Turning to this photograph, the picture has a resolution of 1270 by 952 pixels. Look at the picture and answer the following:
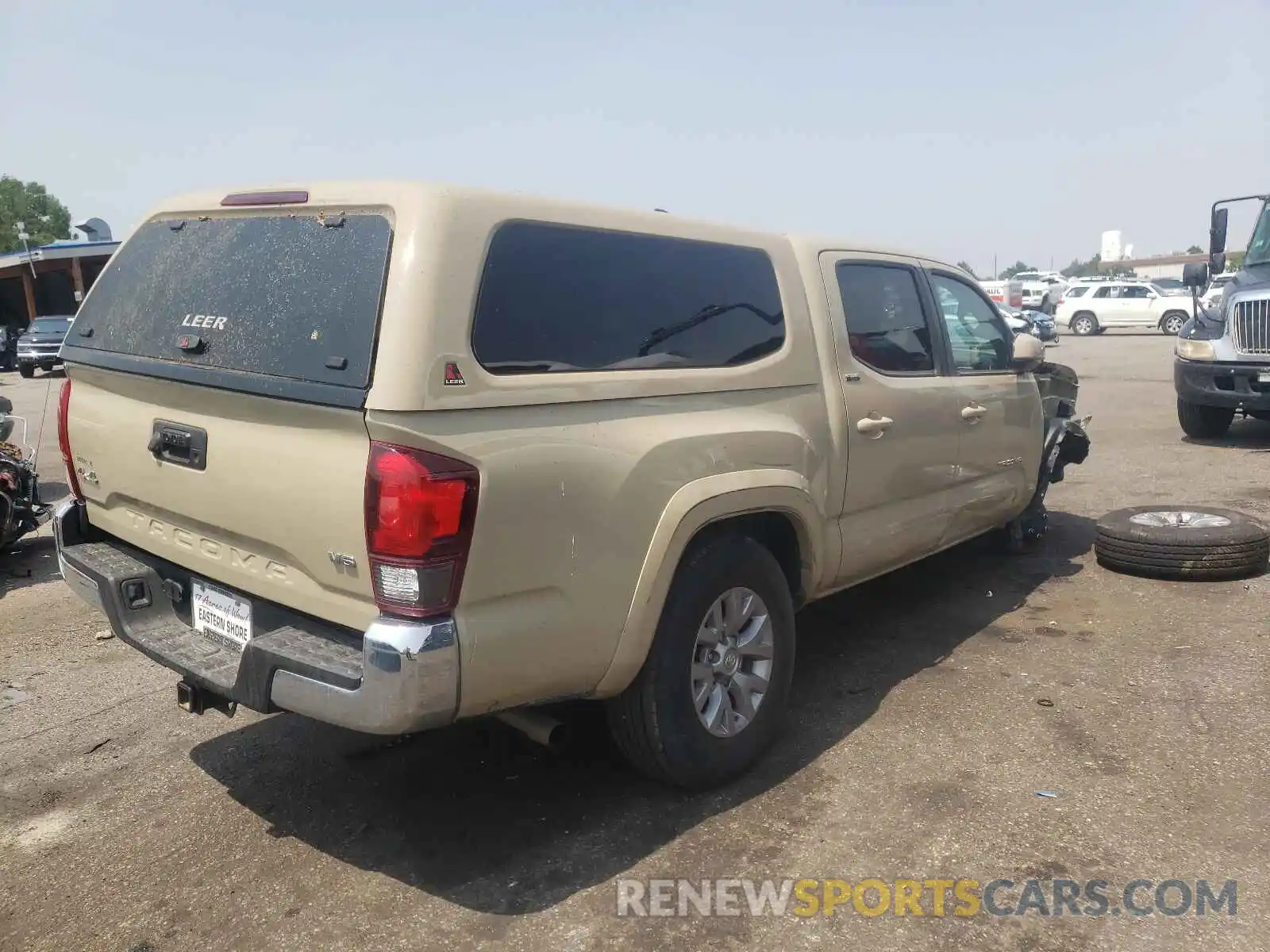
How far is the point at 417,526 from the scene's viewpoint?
2566 mm

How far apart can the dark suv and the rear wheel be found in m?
29.3

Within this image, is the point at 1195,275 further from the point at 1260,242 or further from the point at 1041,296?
the point at 1041,296

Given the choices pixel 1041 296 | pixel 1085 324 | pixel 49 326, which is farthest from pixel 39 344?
pixel 1041 296

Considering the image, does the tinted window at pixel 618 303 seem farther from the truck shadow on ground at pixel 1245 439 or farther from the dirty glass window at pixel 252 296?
the truck shadow on ground at pixel 1245 439

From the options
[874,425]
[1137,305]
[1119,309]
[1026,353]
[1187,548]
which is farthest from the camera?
[1119,309]

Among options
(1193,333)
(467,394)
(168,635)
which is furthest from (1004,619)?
(1193,333)

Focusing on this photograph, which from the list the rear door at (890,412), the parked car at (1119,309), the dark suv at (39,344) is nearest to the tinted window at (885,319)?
the rear door at (890,412)

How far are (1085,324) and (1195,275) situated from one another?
2399 centimetres

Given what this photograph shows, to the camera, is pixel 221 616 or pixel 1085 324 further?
pixel 1085 324

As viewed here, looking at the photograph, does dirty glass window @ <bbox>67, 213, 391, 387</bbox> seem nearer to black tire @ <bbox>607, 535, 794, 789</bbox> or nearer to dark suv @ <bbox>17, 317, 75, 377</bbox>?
black tire @ <bbox>607, 535, 794, 789</bbox>

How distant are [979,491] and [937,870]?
2.57 m

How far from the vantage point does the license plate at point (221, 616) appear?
3086 millimetres

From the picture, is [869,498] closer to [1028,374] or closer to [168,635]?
[1028,374]

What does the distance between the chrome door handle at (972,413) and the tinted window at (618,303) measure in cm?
147
